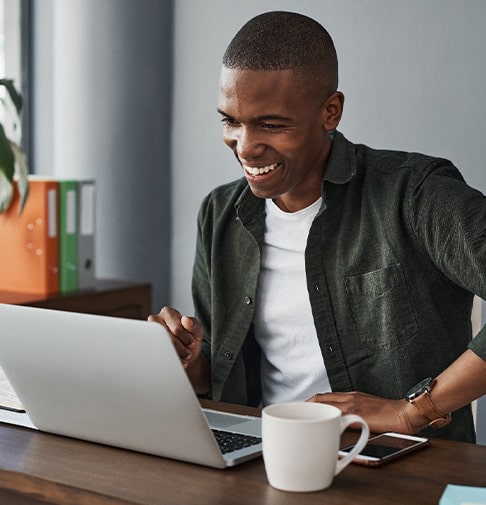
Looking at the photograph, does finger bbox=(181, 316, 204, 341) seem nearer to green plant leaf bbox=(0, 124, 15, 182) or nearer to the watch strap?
the watch strap

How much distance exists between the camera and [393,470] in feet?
3.91

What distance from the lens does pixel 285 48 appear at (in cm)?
166

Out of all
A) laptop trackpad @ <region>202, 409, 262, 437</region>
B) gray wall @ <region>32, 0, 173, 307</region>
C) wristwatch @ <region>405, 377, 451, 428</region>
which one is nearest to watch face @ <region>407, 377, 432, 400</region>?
wristwatch @ <region>405, 377, 451, 428</region>

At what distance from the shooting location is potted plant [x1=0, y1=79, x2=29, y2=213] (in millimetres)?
2645

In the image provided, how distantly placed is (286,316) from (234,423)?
1.47ft

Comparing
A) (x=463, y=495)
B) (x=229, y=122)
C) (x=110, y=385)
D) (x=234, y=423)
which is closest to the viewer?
(x=463, y=495)

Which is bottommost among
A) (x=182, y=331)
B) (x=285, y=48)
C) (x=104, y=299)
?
(x=104, y=299)

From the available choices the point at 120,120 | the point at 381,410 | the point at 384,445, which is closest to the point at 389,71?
the point at 120,120

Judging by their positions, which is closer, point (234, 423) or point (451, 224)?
point (234, 423)

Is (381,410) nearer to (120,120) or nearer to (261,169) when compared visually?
(261,169)

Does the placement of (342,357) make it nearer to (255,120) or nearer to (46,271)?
(255,120)

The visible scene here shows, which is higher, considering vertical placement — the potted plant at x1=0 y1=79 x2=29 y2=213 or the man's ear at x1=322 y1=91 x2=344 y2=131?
the man's ear at x1=322 y1=91 x2=344 y2=131

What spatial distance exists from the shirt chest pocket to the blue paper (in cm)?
64

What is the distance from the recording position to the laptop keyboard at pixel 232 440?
4.14ft
